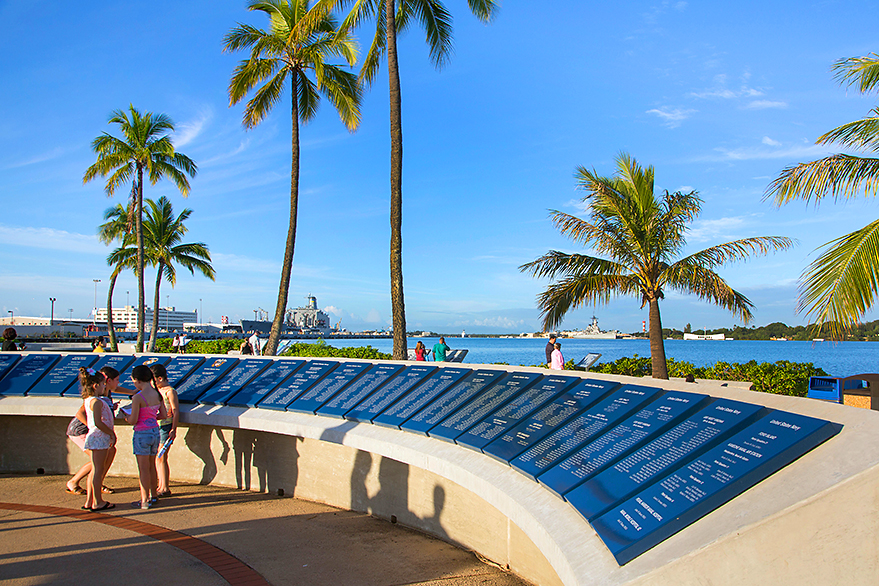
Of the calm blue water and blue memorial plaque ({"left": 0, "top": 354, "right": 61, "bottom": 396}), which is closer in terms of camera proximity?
blue memorial plaque ({"left": 0, "top": 354, "right": 61, "bottom": 396})

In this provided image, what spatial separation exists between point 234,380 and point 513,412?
4.54 meters

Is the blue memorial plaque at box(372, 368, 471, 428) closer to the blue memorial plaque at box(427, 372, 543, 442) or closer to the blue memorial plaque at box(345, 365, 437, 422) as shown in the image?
the blue memorial plaque at box(345, 365, 437, 422)

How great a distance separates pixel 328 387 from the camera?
23.0ft

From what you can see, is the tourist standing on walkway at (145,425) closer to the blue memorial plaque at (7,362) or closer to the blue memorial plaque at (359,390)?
the blue memorial plaque at (359,390)

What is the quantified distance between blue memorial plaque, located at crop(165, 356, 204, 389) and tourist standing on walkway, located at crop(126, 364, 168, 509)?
1524 mm

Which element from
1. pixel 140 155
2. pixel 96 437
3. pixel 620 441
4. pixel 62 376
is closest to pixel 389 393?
pixel 620 441

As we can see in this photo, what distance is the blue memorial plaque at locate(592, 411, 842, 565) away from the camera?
263 centimetres

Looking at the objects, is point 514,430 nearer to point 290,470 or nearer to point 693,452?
point 693,452

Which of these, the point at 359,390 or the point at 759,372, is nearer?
the point at 359,390

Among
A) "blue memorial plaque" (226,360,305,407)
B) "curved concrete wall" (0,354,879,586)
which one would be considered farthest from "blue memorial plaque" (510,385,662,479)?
"blue memorial plaque" (226,360,305,407)

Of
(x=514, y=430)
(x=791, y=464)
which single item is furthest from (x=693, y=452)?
(x=514, y=430)

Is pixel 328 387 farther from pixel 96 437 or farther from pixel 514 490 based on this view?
pixel 514 490

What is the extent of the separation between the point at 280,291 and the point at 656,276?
1013 centimetres

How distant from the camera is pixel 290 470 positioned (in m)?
7.01
